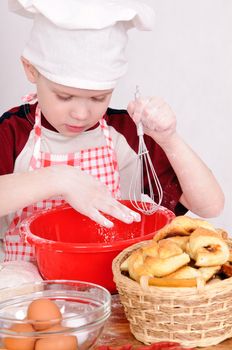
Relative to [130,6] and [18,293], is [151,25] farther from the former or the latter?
[18,293]

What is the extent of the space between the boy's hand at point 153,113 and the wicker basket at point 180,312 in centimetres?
37

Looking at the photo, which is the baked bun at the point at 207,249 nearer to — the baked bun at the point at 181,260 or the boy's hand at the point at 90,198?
the baked bun at the point at 181,260

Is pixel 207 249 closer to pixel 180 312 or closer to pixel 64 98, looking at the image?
pixel 180 312

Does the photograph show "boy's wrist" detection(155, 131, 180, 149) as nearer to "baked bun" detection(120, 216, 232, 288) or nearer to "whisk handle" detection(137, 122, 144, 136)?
"whisk handle" detection(137, 122, 144, 136)

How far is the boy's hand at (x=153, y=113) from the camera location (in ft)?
3.68

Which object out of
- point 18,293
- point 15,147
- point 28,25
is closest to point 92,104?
point 15,147

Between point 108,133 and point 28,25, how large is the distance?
60 centimetres

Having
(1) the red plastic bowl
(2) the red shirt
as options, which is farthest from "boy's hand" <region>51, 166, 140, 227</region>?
(2) the red shirt

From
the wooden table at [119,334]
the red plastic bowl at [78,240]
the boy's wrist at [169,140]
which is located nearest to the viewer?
the wooden table at [119,334]

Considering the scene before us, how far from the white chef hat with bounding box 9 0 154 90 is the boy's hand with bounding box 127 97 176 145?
6 centimetres

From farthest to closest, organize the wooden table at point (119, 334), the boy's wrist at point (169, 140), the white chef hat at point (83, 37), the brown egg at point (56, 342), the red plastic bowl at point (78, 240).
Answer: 1. the boy's wrist at point (169, 140)
2. the white chef hat at point (83, 37)
3. the red plastic bowl at point (78, 240)
4. the wooden table at point (119, 334)
5. the brown egg at point (56, 342)

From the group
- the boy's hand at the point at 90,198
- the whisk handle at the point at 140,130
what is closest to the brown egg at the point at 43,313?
the boy's hand at the point at 90,198

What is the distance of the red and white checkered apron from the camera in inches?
50.2

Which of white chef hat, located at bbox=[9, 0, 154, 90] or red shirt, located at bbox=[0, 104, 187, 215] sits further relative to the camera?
red shirt, located at bbox=[0, 104, 187, 215]
